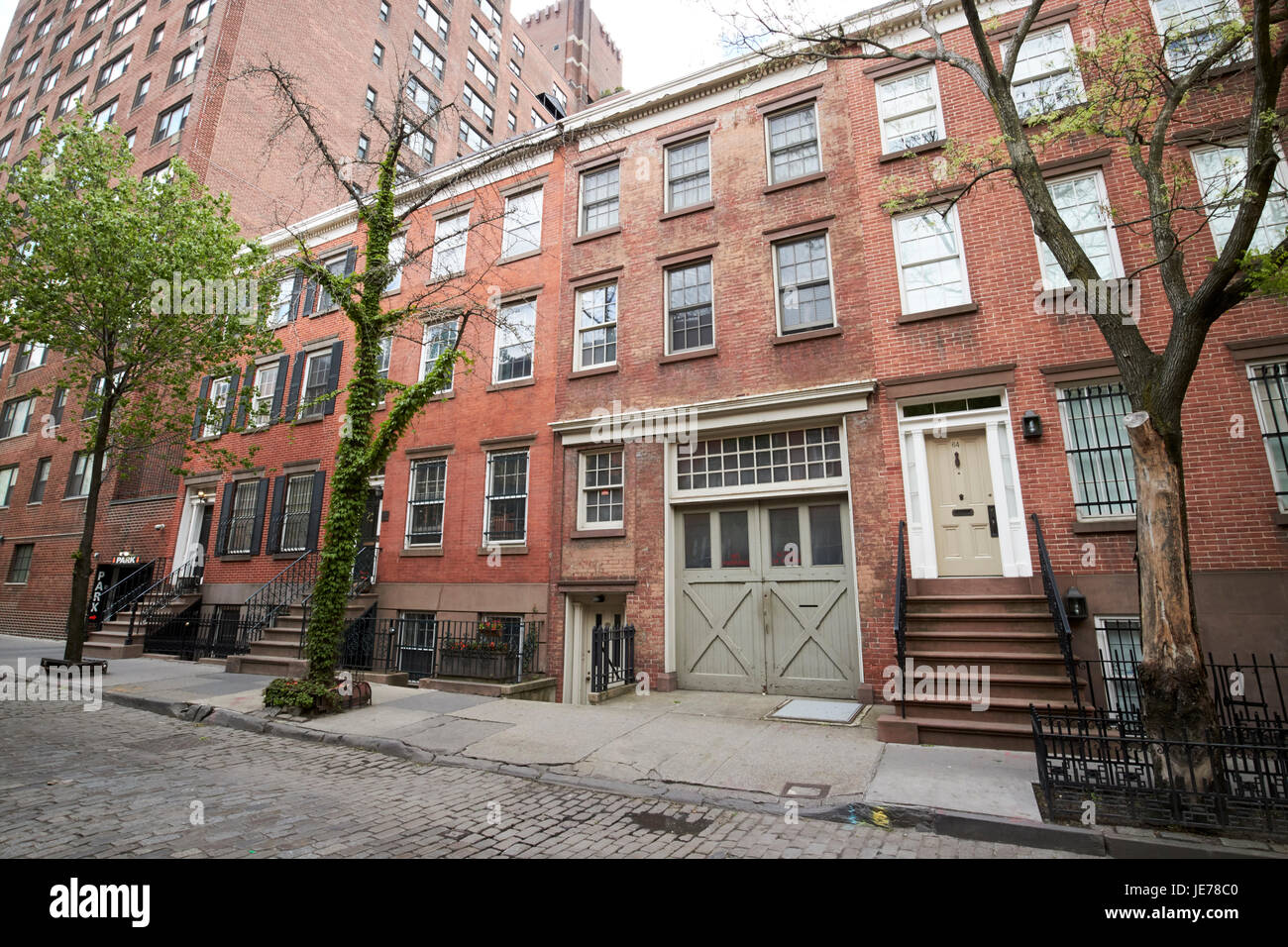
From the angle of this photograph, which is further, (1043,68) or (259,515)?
(259,515)

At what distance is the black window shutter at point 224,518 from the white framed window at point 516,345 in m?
9.72

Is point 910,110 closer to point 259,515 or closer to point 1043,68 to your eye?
point 1043,68

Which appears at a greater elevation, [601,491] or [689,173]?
[689,173]

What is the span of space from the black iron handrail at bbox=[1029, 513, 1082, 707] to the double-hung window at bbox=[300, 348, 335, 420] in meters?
17.3

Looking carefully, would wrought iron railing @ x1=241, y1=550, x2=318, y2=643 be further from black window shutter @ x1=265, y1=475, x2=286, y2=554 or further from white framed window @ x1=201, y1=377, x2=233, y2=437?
white framed window @ x1=201, y1=377, x2=233, y2=437

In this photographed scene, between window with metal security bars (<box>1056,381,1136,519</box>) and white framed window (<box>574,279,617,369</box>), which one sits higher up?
white framed window (<box>574,279,617,369</box>)

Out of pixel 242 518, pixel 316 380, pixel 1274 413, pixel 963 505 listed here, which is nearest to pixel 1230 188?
pixel 1274 413

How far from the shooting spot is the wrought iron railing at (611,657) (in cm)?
1041

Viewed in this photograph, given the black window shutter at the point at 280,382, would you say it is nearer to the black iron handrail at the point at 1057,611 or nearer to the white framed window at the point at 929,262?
the white framed window at the point at 929,262

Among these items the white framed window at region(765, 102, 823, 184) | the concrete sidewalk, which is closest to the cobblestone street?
the concrete sidewalk

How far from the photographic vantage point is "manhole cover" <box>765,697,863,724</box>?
8.43m

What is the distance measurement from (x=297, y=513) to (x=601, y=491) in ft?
31.4

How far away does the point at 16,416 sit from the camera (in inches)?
1031

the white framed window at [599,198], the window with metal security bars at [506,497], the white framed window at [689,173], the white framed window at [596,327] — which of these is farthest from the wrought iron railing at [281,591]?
the white framed window at [689,173]
